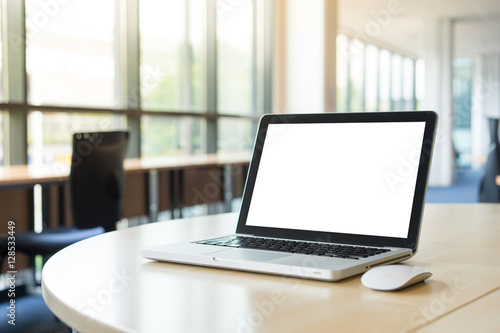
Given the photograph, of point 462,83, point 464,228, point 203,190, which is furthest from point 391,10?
point 464,228

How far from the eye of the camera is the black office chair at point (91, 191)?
2879 mm

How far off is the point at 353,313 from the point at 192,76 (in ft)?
18.6

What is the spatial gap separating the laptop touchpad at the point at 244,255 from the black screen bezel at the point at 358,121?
14cm

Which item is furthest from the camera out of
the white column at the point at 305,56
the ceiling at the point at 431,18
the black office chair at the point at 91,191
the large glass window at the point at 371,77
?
the large glass window at the point at 371,77

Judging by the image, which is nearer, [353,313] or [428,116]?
[353,313]

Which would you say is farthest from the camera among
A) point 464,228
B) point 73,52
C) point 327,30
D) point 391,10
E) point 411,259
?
point 391,10

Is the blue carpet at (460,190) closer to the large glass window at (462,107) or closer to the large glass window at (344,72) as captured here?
the large glass window at (462,107)

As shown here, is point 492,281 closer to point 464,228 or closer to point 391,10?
point 464,228

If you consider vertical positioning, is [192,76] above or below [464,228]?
above

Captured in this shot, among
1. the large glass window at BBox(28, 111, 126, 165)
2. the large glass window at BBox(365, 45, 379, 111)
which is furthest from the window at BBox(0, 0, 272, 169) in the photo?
the large glass window at BBox(365, 45, 379, 111)

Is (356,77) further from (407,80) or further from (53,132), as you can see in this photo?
(53,132)

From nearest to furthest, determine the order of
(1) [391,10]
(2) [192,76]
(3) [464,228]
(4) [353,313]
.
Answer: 1. (4) [353,313]
2. (3) [464,228]
3. (2) [192,76]
4. (1) [391,10]

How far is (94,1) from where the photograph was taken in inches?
196

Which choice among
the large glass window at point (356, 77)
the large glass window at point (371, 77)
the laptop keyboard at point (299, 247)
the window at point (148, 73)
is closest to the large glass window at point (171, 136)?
the window at point (148, 73)
